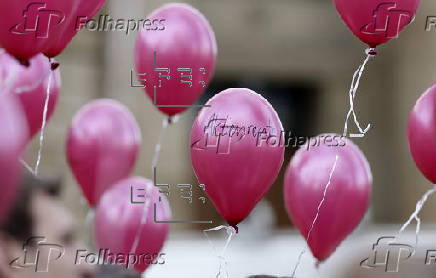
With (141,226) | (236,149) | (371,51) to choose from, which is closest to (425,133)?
(371,51)

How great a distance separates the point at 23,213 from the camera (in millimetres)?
1116

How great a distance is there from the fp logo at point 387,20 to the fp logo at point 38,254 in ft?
2.52

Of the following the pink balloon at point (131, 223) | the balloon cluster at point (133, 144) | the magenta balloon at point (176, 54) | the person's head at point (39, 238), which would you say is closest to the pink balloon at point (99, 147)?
the balloon cluster at point (133, 144)

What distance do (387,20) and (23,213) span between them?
0.82m

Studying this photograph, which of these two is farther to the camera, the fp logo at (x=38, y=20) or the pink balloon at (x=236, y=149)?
the pink balloon at (x=236, y=149)

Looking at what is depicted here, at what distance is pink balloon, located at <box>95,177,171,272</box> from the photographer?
167 cm

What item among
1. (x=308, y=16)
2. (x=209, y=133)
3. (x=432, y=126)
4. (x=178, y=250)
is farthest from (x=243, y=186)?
(x=308, y=16)

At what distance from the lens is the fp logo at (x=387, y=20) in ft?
4.67

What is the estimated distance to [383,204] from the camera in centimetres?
729

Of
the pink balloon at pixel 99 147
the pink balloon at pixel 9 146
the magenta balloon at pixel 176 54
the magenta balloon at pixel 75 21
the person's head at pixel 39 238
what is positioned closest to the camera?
the pink balloon at pixel 9 146

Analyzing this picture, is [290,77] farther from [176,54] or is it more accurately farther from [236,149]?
[236,149]

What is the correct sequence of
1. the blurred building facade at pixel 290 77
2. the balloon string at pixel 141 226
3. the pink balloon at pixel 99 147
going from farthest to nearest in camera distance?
the blurred building facade at pixel 290 77 < the pink balloon at pixel 99 147 < the balloon string at pixel 141 226

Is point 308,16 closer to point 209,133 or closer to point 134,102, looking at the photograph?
point 134,102

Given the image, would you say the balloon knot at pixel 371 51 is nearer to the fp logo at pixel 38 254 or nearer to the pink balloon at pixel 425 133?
the pink balloon at pixel 425 133
